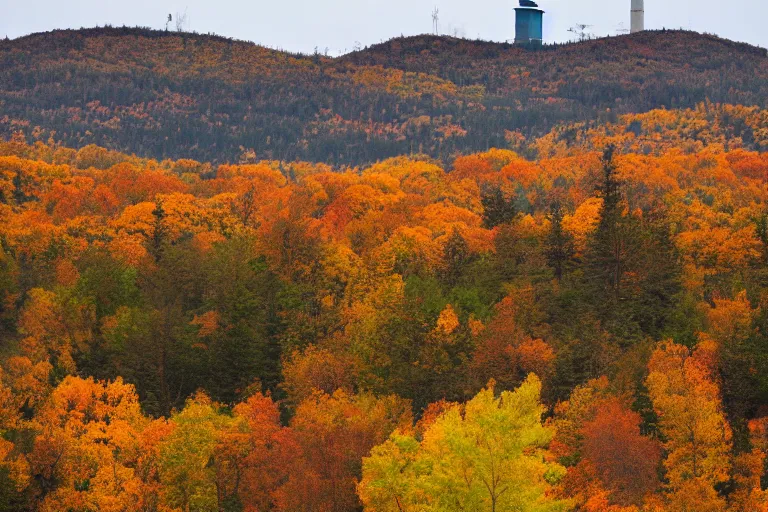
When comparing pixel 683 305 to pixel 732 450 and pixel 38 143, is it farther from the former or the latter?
pixel 38 143

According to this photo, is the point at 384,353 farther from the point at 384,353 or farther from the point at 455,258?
the point at 455,258

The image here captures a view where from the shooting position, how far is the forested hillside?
195ft

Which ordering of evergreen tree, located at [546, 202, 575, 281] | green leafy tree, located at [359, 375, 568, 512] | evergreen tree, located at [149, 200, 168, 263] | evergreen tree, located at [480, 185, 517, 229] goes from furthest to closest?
1. evergreen tree, located at [480, 185, 517, 229]
2. evergreen tree, located at [149, 200, 168, 263]
3. evergreen tree, located at [546, 202, 575, 281]
4. green leafy tree, located at [359, 375, 568, 512]

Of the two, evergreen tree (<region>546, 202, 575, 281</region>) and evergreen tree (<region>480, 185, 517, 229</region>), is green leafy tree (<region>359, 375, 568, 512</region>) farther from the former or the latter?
evergreen tree (<region>480, 185, 517, 229</region>)

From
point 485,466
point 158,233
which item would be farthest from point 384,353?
point 485,466

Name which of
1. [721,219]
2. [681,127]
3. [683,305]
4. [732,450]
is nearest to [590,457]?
[732,450]

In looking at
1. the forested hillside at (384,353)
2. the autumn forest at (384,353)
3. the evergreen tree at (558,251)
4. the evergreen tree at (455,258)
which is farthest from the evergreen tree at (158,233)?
the evergreen tree at (558,251)

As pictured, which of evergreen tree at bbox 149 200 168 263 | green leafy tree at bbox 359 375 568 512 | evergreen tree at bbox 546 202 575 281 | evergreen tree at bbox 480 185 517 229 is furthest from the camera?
evergreen tree at bbox 480 185 517 229

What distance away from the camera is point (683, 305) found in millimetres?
81562

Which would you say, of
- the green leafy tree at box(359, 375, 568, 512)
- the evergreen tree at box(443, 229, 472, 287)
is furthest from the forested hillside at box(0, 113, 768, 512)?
the evergreen tree at box(443, 229, 472, 287)

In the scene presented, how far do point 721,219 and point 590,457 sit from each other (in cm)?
5206

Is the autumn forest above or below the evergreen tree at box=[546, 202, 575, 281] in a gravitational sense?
below

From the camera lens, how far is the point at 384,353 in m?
80.2

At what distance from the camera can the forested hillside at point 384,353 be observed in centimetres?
5947
